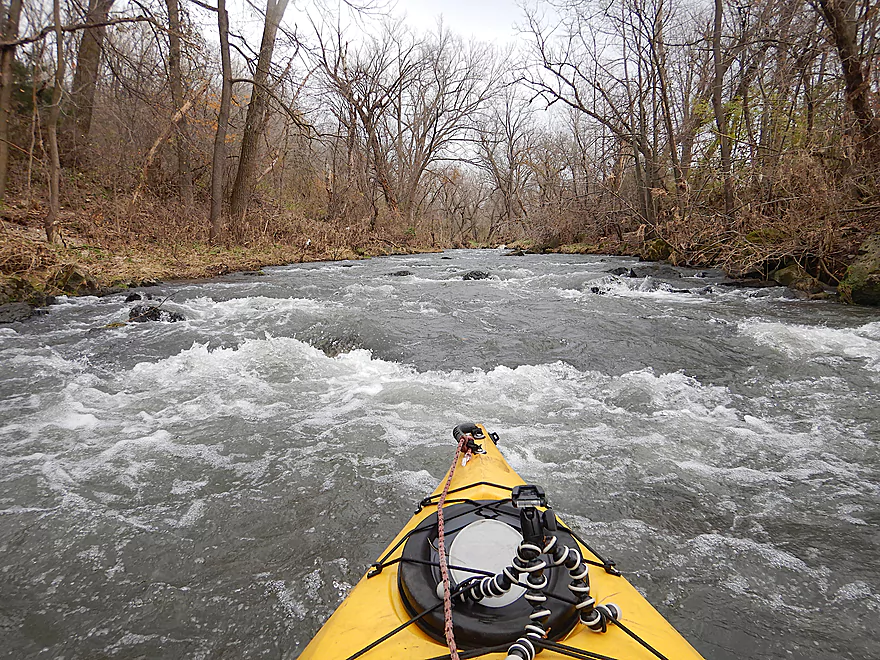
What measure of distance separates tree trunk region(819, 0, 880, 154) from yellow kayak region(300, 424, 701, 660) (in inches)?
317

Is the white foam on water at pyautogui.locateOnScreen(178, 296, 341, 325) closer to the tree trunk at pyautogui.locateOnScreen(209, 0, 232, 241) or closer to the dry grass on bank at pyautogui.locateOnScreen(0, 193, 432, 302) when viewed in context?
the dry grass on bank at pyautogui.locateOnScreen(0, 193, 432, 302)

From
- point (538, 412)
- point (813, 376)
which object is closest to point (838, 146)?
point (813, 376)

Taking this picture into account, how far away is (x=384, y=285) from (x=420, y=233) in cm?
1556

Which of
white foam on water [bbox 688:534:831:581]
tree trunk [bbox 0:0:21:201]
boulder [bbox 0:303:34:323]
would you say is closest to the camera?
white foam on water [bbox 688:534:831:581]

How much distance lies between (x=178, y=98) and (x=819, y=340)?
36.9ft

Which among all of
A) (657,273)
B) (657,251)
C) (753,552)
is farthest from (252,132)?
(753,552)

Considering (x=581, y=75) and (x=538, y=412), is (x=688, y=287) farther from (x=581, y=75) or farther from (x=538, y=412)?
(x=581, y=75)

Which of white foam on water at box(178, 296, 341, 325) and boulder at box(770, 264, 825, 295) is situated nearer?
white foam on water at box(178, 296, 341, 325)

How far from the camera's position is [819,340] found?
15.4 feet

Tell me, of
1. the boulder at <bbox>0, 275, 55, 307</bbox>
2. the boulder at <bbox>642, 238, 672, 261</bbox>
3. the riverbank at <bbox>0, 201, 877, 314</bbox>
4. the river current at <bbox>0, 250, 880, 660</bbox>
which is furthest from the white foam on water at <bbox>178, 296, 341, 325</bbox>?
the boulder at <bbox>642, 238, 672, 261</bbox>

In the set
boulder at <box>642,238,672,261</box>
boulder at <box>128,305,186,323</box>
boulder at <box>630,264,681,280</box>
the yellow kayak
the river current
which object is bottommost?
the river current

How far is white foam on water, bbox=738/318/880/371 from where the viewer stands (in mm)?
4332

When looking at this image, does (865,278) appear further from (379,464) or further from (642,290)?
(379,464)

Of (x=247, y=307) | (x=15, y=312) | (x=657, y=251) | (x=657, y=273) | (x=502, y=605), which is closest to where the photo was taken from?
(x=502, y=605)
